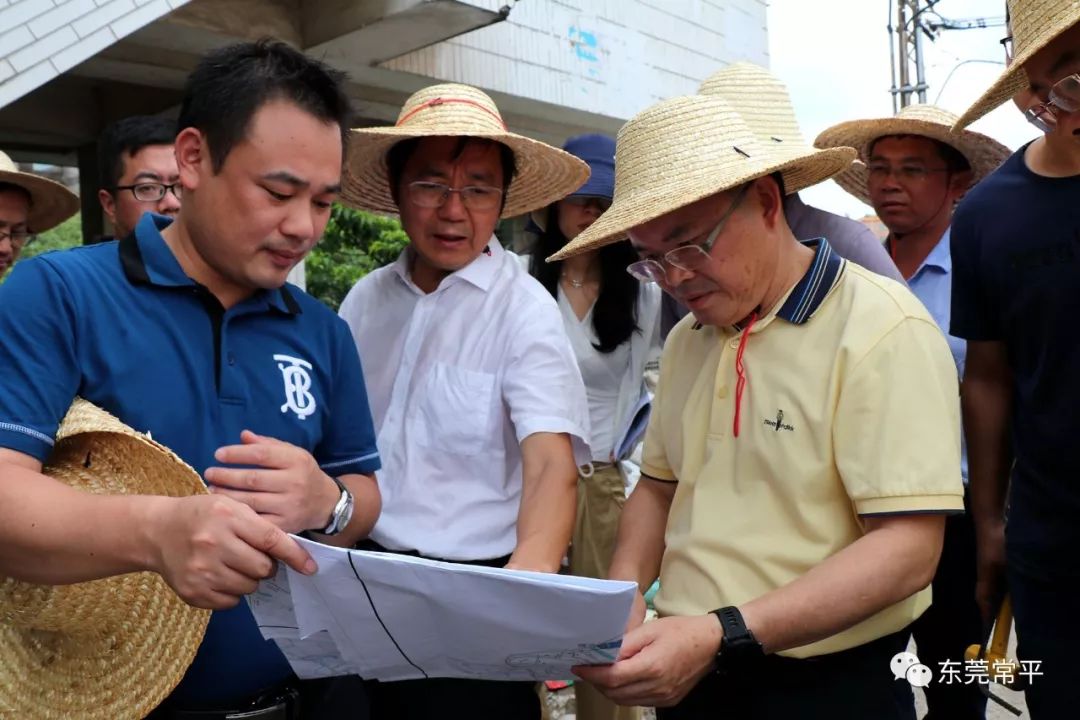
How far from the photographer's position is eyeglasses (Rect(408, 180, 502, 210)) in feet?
8.16

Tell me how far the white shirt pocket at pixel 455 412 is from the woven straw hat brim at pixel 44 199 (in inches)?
86.2

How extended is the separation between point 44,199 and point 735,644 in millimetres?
3366

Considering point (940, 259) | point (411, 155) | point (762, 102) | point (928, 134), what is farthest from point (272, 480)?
point (928, 134)

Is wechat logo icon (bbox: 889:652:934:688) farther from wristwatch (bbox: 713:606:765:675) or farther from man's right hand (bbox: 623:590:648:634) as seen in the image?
man's right hand (bbox: 623:590:648:634)

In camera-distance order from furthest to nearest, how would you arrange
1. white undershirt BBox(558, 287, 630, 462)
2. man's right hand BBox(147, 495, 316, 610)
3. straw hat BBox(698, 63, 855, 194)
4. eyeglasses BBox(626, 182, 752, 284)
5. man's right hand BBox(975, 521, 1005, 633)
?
1. white undershirt BBox(558, 287, 630, 462)
2. straw hat BBox(698, 63, 855, 194)
3. man's right hand BBox(975, 521, 1005, 633)
4. eyeglasses BBox(626, 182, 752, 284)
5. man's right hand BBox(147, 495, 316, 610)

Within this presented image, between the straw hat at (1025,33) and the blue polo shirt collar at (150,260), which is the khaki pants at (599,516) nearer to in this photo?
the straw hat at (1025,33)

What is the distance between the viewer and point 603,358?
12.0 feet

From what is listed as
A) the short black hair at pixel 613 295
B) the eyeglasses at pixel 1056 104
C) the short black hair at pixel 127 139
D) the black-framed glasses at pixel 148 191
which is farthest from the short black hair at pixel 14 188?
the eyeglasses at pixel 1056 104

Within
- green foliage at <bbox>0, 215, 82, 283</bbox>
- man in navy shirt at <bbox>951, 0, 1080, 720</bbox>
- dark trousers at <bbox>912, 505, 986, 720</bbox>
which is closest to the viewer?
man in navy shirt at <bbox>951, 0, 1080, 720</bbox>

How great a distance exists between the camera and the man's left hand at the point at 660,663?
66.4 inches

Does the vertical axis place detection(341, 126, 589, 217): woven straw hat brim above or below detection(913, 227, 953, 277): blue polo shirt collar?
above

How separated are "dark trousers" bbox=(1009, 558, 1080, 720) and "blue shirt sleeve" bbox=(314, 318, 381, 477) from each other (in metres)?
1.45

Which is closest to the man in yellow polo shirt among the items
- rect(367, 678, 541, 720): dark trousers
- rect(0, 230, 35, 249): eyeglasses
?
rect(367, 678, 541, 720): dark trousers

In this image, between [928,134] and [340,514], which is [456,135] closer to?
[340,514]
